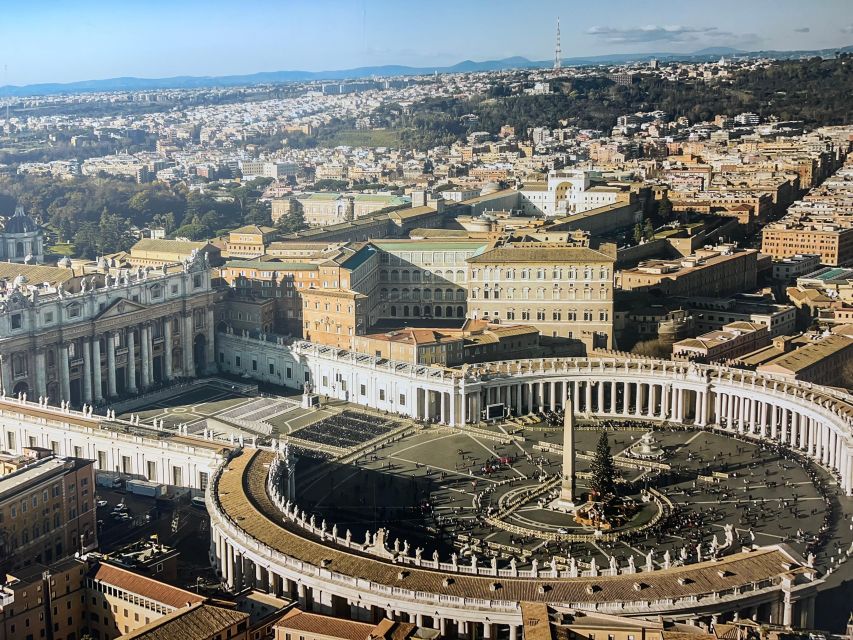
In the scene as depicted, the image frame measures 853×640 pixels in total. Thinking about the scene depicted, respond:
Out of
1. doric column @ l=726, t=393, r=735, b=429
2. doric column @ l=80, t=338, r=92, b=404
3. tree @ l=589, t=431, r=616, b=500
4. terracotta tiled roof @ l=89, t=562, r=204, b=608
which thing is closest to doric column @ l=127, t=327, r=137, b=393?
doric column @ l=80, t=338, r=92, b=404

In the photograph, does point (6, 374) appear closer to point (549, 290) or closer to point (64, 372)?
point (64, 372)

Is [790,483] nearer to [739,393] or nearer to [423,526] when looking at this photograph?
[739,393]

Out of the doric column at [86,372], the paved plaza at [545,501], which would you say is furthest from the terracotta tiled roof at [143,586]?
the doric column at [86,372]

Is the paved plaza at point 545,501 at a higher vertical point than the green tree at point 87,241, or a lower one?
lower

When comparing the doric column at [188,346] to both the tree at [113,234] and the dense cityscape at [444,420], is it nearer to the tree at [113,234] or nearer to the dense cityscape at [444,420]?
the dense cityscape at [444,420]

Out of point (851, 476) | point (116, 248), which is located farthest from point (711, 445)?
point (116, 248)

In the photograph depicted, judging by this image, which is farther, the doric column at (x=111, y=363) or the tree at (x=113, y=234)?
the tree at (x=113, y=234)
